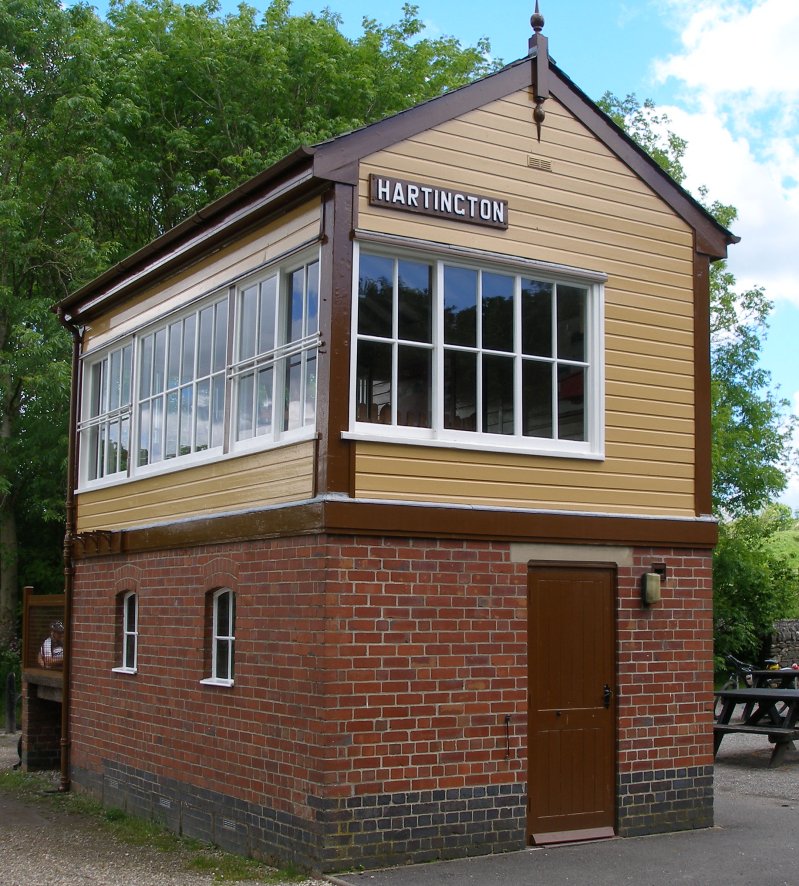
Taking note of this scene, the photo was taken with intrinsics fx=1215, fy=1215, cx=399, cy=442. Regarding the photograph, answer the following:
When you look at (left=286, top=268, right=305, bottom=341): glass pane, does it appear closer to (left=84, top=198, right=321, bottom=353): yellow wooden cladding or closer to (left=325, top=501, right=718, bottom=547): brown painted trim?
(left=84, top=198, right=321, bottom=353): yellow wooden cladding

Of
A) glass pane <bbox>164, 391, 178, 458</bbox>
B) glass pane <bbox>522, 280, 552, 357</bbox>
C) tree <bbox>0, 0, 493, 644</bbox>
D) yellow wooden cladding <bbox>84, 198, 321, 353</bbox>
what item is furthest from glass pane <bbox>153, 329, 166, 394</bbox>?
tree <bbox>0, 0, 493, 644</bbox>

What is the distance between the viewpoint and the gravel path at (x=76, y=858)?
9.73 m

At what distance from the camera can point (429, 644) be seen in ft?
32.1

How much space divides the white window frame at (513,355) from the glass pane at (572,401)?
54 mm

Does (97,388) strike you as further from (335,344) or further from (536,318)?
(536,318)

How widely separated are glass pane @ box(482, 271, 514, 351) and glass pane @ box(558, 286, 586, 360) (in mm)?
555

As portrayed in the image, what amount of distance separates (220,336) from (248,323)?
621 mm

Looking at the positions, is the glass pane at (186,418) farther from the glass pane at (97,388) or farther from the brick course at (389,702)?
the glass pane at (97,388)

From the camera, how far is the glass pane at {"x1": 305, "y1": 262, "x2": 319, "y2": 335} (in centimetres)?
1016

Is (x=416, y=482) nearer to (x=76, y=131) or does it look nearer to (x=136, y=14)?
(x=76, y=131)

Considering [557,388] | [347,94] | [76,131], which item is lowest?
[557,388]

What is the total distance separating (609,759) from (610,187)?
5193 mm

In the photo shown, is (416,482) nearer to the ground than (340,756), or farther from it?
farther from it

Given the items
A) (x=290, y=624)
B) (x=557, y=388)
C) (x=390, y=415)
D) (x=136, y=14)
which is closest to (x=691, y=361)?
(x=557, y=388)
